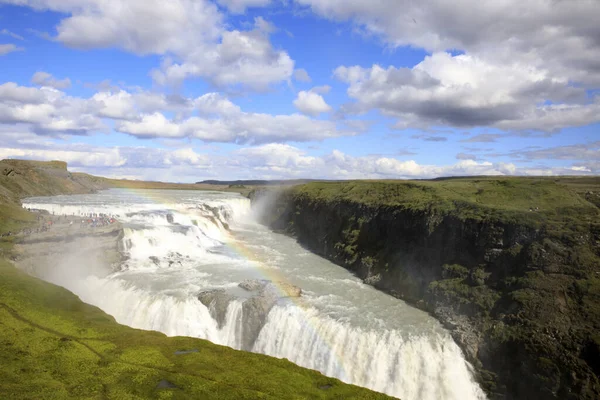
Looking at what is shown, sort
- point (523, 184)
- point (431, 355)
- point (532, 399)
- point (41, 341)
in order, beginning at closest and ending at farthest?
point (41, 341) → point (532, 399) → point (431, 355) → point (523, 184)

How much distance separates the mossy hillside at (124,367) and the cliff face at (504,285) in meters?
13.4

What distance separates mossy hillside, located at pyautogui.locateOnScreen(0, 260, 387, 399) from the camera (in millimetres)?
13008

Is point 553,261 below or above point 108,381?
above

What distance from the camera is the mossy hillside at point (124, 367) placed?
42.7 feet

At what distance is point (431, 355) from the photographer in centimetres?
2289

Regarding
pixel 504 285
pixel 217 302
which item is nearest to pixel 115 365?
pixel 217 302

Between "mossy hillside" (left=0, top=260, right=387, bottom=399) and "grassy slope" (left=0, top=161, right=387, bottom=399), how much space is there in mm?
32

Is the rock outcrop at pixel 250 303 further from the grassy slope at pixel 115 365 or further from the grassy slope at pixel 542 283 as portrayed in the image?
the grassy slope at pixel 542 283

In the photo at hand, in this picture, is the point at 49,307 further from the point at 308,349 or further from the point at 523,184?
the point at 523,184

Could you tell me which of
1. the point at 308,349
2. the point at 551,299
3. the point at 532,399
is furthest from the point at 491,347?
the point at 308,349

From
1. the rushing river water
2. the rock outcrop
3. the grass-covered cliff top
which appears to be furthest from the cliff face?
the rock outcrop

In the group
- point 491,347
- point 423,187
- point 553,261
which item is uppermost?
point 423,187

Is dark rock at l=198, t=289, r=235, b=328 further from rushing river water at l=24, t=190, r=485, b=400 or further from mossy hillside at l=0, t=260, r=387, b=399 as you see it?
mossy hillside at l=0, t=260, r=387, b=399

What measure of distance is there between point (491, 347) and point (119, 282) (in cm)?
2813
